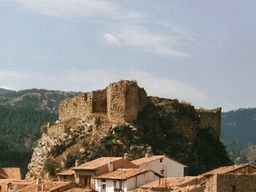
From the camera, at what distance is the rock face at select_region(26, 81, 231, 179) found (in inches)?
2810

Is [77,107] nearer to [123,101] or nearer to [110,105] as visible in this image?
[110,105]

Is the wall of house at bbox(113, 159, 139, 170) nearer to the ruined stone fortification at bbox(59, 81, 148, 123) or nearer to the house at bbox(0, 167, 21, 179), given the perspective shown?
the ruined stone fortification at bbox(59, 81, 148, 123)

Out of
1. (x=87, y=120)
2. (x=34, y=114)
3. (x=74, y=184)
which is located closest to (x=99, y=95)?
(x=87, y=120)

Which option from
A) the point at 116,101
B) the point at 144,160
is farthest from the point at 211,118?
the point at 144,160

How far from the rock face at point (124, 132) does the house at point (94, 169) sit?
858 cm

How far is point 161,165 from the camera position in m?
64.0

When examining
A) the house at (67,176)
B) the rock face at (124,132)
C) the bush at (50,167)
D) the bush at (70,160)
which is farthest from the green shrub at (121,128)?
the house at (67,176)

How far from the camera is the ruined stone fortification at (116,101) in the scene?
7275cm

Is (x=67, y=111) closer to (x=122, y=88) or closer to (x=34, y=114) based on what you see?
(x=122, y=88)

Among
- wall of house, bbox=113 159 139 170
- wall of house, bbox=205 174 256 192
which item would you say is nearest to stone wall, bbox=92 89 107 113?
wall of house, bbox=113 159 139 170

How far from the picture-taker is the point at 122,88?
73.1 m

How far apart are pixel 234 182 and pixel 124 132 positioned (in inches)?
1431

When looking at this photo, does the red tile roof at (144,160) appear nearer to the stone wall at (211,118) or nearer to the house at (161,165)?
the house at (161,165)

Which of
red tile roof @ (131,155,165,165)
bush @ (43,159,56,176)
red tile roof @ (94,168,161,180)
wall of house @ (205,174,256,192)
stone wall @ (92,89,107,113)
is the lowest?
wall of house @ (205,174,256,192)
